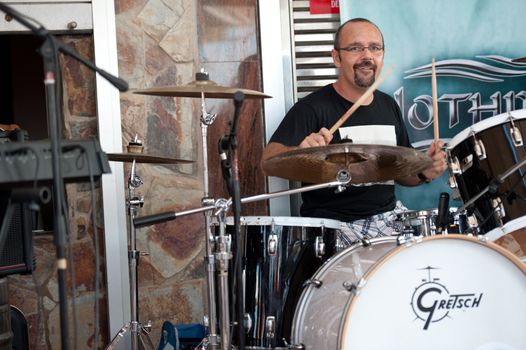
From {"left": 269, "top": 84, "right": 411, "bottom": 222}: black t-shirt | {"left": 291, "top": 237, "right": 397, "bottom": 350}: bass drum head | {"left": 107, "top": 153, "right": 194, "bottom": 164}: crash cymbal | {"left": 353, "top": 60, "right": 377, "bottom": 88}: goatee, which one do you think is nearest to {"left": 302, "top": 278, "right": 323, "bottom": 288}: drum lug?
{"left": 291, "top": 237, "right": 397, "bottom": 350}: bass drum head

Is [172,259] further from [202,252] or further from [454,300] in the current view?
[454,300]

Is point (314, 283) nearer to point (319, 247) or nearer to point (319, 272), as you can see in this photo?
point (319, 272)

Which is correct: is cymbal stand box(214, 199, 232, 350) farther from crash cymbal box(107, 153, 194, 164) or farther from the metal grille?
the metal grille

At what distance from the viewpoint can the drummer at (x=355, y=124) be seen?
3730mm

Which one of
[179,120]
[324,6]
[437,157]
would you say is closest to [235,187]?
[437,157]

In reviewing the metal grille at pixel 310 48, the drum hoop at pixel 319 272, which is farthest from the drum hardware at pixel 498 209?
the metal grille at pixel 310 48

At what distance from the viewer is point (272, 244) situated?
3143 mm

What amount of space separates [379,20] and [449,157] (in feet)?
3.86

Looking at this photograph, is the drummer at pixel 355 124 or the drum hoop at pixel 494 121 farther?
the drummer at pixel 355 124

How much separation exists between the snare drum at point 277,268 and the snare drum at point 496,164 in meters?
0.65

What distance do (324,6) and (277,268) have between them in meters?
1.71

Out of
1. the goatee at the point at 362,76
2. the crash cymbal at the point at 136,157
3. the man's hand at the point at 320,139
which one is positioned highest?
the goatee at the point at 362,76

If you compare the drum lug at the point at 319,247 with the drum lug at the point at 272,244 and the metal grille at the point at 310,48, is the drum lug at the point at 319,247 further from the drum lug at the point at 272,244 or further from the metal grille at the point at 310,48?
the metal grille at the point at 310,48

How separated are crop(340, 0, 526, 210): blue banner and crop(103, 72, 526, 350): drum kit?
0.93 meters
